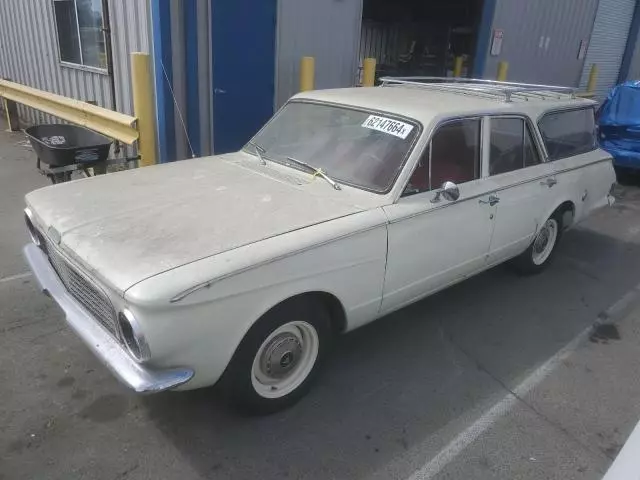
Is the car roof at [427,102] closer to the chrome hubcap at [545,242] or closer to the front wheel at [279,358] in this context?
the chrome hubcap at [545,242]

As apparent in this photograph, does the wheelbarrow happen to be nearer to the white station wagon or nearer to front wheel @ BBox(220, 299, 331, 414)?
the white station wagon

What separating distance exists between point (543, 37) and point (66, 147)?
10.6 m

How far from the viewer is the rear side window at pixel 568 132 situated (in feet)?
14.4

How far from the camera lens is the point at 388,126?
3369 millimetres

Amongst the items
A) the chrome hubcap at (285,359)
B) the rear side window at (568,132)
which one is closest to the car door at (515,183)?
the rear side window at (568,132)

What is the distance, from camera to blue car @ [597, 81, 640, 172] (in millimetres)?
8117

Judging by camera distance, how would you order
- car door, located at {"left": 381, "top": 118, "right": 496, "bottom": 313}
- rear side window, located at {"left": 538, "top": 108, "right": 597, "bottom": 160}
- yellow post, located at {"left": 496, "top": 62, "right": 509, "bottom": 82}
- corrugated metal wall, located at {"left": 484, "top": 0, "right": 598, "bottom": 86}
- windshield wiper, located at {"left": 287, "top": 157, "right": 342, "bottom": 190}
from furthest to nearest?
corrugated metal wall, located at {"left": 484, "top": 0, "right": 598, "bottom": 86} → yellow post, located at {"left": 496, "top": 62, "right": 509, "bottom": 82} → rear side window, located at {"left": 538, "top": 108, "right": 597, "bottom": 160} → windshield wiper, located at {"left": 287, "top": 157, "right": 342, "bottom": 190} → car door, located at {"left": 381, "top": 118, "right": 496, "bottom": 313}

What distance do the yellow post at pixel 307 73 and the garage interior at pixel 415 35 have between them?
23.0ft

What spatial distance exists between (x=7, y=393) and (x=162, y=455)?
1086 millimetres

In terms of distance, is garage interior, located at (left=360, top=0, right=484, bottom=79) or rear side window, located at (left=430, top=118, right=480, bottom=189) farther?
garage interior, located at (left=360, top=0, right=484, bottom=79)

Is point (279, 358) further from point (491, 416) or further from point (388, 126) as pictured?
point (388, 126)

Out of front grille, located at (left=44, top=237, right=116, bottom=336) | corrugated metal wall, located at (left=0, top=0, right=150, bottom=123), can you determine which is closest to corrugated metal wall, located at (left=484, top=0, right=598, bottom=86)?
corrugated metal wall, located at (left=0, top=0, right=150, bottom=123)

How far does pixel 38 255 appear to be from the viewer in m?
3.14

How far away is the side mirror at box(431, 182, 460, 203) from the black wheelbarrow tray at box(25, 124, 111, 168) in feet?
10.4
